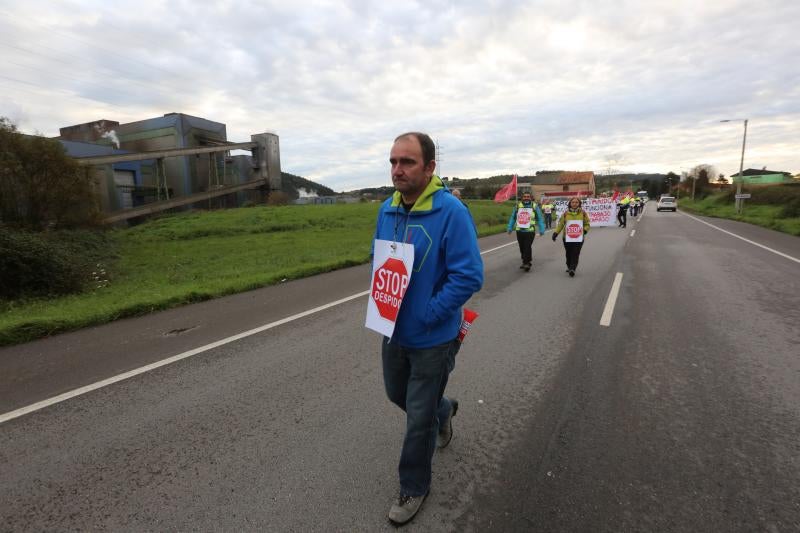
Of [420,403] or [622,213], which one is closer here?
[420,403]

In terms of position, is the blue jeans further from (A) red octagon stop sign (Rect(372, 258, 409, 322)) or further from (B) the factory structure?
(B) the factory structure

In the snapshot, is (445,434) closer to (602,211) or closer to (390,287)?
(390,287)

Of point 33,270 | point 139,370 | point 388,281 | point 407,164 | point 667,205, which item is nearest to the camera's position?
point 407,164

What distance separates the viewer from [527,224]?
33.5ft

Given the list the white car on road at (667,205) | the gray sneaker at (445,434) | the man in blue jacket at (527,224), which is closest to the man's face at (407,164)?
the gray sneaker at (445,434)

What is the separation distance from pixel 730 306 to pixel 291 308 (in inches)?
273

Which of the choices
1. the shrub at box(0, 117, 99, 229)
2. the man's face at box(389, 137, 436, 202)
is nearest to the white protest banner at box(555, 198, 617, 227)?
the man's face at box(389, 137, 436, 202)

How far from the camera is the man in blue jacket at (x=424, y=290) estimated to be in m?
2.19

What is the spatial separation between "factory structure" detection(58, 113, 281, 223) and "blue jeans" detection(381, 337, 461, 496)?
129 feet

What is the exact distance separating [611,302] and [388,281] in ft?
19.2

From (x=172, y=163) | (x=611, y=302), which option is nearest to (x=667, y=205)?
(x=611, y=302)

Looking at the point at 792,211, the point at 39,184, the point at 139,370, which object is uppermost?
the point at 39,184

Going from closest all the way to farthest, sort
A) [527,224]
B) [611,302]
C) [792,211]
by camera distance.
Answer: [611,302], [527,224], [792,211]

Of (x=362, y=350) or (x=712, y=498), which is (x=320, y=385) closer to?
(x=362, y=350)
